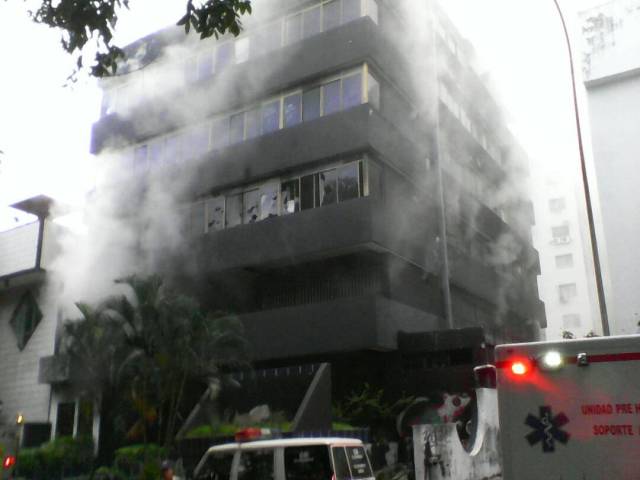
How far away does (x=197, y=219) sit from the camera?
22.4 metres

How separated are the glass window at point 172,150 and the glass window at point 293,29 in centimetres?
512

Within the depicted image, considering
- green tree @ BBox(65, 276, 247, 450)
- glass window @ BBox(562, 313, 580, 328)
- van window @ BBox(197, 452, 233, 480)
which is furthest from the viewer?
glass window @ BBox(562, 313, 580, 328)

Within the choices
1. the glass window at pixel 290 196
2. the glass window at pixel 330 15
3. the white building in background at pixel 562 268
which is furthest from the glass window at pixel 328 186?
the white building in background at pixel 562 268

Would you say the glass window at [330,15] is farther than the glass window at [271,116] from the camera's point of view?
No

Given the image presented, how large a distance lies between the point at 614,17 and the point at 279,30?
1302 centimetres

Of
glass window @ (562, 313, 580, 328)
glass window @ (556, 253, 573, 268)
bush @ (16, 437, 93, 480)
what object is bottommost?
bush @ (16, 437, 93, 480)

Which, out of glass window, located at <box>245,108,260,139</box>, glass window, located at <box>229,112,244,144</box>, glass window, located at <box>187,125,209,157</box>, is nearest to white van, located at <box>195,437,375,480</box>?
glass window, located at <box>245,108,260,139</box>

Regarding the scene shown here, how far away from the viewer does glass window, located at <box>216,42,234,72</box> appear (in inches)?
918

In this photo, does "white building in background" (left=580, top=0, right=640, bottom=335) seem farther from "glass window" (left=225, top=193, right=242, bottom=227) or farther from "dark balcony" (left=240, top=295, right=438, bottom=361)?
"glass window" (left=225, top=193, right=242, bottom=227)

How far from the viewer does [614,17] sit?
85.5ft

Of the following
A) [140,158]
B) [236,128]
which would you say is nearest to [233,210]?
[236,128]

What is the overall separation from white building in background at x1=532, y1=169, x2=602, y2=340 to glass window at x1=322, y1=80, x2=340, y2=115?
96.2ft

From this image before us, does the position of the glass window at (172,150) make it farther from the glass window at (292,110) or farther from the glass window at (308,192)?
the glass window at (308,192)

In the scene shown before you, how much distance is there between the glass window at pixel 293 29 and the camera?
71.7ft
